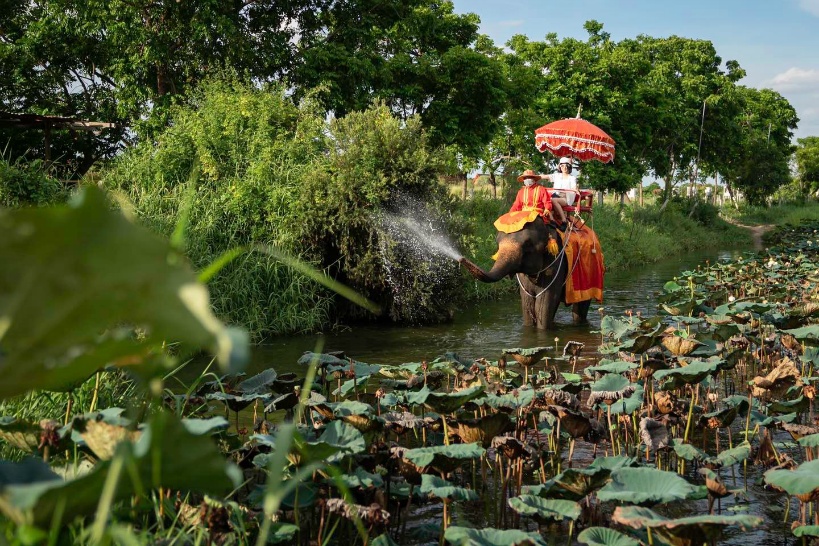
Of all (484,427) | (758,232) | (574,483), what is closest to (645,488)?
(574,483)

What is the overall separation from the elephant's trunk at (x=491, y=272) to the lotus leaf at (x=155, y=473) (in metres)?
8.02

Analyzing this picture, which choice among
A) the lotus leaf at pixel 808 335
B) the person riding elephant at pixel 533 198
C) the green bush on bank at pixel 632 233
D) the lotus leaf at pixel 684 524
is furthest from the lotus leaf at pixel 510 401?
the green bush on bank at pixel 632 233

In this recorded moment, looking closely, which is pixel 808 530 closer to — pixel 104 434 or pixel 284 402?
pixel 284 402

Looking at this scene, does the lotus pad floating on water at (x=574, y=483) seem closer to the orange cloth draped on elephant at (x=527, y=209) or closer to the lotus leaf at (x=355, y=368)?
the lotus leaf at (x=355, y=368)

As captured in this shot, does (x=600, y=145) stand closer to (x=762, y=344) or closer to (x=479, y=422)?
(x=762, y=344)

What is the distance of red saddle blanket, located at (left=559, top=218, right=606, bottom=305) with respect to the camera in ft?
37.3

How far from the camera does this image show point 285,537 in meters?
3.01

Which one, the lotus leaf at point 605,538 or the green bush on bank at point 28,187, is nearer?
the lotus leaf at point 605,538

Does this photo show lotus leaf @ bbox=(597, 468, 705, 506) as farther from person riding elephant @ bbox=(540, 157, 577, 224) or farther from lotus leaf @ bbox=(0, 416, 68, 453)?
person riding elephant @ bbox=(540, 157, 577, 224)

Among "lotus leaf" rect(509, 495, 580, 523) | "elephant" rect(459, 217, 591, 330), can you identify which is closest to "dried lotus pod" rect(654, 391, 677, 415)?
"lotus leaf" rect(509, 495, 580, 523)

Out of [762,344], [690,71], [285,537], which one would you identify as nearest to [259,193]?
[762,344]

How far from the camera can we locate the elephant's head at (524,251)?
1047cm

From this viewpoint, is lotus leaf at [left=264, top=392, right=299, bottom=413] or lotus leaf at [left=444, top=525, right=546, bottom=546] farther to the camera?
lotus leaf at [left=264, top=392, right=299, bottom=413]

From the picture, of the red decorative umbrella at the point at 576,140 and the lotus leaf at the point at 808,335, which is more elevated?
the red decorative umbrella at the point at 576,140
